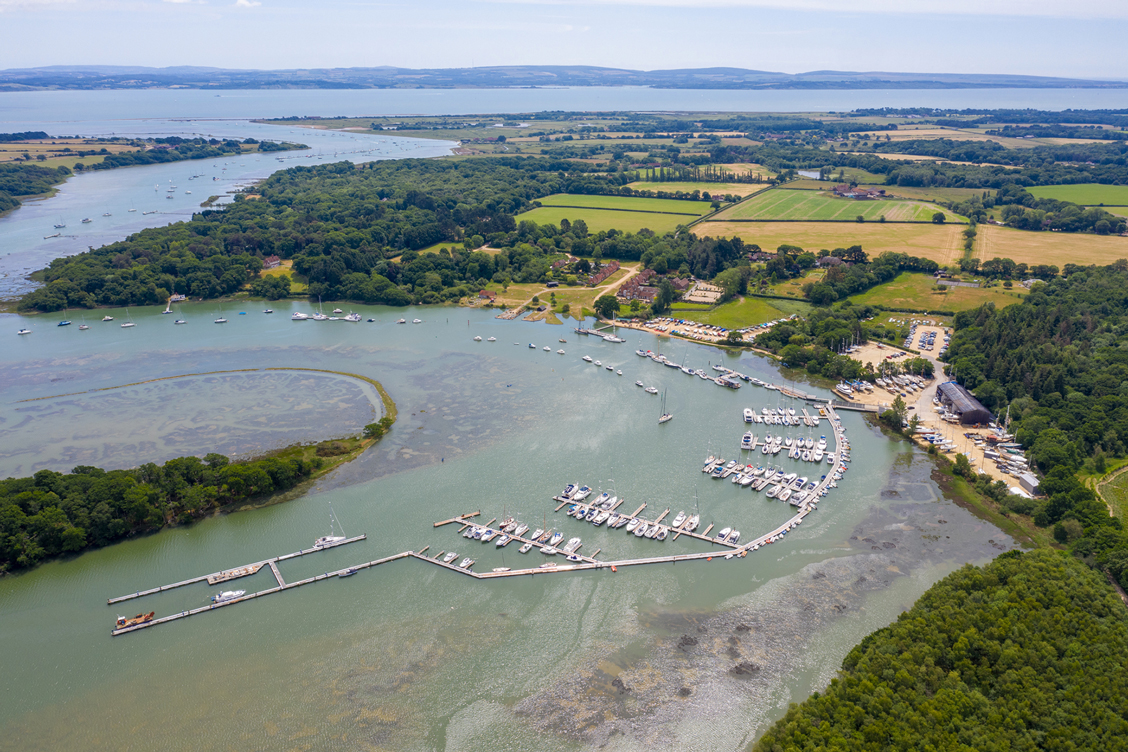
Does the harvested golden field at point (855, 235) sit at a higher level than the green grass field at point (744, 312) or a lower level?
higher

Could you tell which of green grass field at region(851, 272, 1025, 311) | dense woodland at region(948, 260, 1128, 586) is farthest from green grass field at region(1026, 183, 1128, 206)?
dense woodland at region(948, 260, 1128, 586)

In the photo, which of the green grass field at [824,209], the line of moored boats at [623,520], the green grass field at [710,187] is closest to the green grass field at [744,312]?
the line of moored boats at [623,520]

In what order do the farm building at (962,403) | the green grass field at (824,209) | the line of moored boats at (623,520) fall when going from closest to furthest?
the line of moored boats at (623,520), the farm building at (962,403), the green grass field at (824,209)

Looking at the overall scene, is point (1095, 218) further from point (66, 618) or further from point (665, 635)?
point (66, 618)

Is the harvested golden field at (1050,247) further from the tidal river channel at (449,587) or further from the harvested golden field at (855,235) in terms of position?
the tidal river channel at (449,587)

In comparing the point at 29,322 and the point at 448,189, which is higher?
the point at 448,189

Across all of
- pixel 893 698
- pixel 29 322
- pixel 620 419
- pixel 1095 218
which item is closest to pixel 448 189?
pixel 29 322

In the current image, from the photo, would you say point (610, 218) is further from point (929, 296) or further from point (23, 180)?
point (23, 180)
